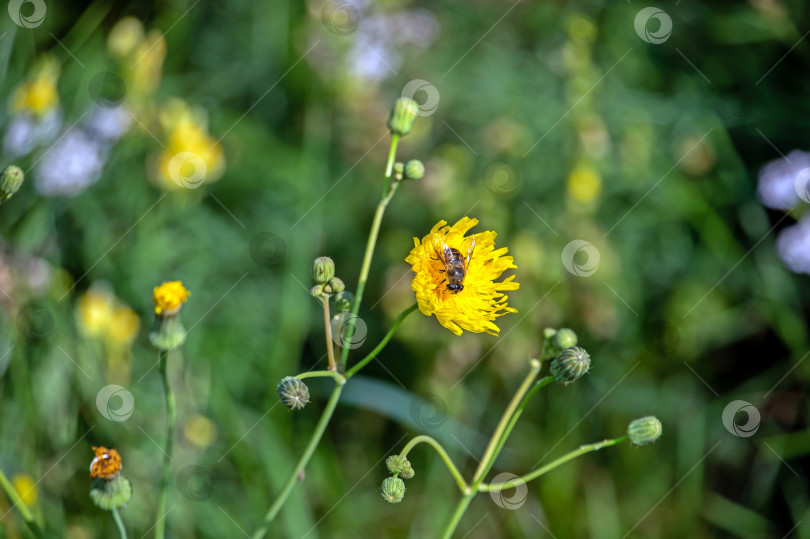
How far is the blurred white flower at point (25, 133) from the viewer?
3098 mm

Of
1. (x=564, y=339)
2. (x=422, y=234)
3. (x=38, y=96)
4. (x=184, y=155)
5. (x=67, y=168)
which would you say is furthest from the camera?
(x=422, y=234)

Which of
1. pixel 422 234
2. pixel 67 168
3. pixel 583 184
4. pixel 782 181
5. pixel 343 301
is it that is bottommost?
pixel 67 168

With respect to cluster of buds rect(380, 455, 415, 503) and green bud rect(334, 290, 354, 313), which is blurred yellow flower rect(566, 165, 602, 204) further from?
cluster of buds rect(380, 455, 415, 503)

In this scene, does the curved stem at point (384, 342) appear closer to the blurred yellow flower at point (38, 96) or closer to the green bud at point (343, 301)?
the green bud at point (343, 301)

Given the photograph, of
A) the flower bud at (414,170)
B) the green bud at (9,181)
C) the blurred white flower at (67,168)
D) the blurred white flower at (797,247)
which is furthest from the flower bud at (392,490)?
the blurred white flower at (797,247)

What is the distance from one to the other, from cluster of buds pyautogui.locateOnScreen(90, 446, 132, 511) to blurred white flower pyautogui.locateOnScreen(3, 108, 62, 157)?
2.00 meters

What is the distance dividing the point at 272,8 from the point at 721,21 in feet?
8.55

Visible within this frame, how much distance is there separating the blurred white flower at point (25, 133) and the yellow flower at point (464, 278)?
2232 millimetres

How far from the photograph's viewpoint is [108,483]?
166cm

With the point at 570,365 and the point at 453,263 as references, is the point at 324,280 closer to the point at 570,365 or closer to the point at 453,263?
the point at 453,263

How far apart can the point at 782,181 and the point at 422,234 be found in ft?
6.26

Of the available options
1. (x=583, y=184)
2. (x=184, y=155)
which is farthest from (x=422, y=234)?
(x=184, y=155)

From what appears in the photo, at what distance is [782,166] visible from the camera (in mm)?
3732

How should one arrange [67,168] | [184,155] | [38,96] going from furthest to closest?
1. [184,155]
2. [67,168]
3. [38,96]
